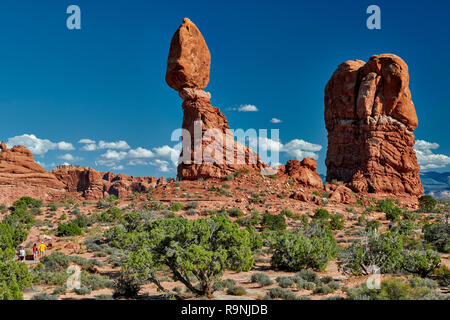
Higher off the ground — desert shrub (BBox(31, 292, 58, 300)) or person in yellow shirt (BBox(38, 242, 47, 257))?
person in yellow shirt (BBox(38, 242, 47, 257))

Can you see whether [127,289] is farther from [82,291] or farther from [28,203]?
[28,203]

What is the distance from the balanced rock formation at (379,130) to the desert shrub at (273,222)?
17.9 m

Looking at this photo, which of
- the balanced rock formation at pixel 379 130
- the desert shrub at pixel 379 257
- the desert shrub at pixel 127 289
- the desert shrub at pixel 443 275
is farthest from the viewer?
the balanced rock formation at pixel 379 130

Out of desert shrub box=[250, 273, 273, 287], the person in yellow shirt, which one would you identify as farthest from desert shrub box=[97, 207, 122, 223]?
desert shrub box=[250, 273, 273, 287]

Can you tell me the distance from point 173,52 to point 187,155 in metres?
11.1

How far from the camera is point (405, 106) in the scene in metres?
46.8

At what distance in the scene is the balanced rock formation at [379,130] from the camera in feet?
150

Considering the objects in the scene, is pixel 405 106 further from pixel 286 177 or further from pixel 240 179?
pixel 240 179

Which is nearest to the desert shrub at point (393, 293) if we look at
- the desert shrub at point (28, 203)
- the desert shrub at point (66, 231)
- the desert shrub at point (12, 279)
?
the desert shrub at point (12, 279)

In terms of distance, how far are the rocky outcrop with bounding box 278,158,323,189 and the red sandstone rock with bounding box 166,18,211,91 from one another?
1346cm

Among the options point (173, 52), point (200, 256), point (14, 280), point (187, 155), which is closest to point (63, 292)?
point (14, 280)

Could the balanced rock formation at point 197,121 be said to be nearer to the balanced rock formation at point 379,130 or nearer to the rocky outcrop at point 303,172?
the rocky outcrop at point 303,172

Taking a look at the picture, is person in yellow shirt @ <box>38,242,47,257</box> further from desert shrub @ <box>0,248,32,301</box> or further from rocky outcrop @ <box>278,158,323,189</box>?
rocky outcrop @ <box>278,158,323,189</box>

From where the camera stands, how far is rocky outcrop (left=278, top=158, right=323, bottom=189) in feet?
138
